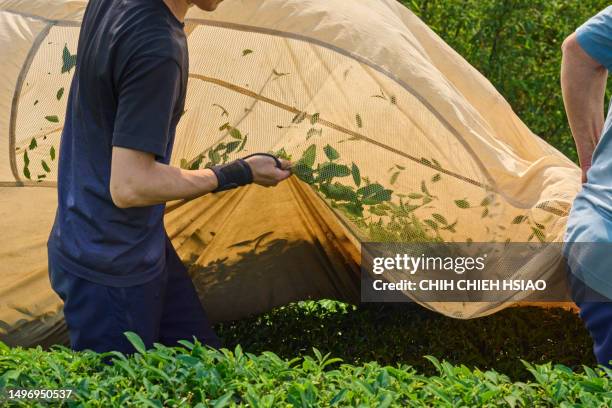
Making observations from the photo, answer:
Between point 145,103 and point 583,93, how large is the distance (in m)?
1.46

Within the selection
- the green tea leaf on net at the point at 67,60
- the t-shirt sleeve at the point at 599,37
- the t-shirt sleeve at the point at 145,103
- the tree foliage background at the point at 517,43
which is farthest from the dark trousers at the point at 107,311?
the tree foliage background at the point at 517,43

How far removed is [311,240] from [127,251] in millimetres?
1814

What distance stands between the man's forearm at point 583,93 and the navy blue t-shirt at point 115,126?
126 centimetres

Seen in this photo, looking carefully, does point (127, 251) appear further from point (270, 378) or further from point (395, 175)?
point (395, 175)

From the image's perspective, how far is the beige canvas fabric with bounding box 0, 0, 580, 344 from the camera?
12.9 feet

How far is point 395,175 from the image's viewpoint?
159 inches

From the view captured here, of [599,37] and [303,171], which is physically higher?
[599,37]

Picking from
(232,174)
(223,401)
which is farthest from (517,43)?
(223,401)

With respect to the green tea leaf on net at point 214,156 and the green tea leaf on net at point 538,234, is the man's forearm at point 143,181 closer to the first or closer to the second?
the green tea leaf on net at point 214,156

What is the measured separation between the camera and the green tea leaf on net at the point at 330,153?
4020 millimetres

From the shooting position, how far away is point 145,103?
113 inches

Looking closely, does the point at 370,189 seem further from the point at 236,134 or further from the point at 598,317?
the point at 598,317

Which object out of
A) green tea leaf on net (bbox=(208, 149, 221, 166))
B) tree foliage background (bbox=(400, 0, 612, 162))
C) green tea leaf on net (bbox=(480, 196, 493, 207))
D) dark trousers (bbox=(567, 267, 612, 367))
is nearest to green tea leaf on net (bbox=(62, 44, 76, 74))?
green tea leaf on net (bbox=(208, 149, 221, 166))

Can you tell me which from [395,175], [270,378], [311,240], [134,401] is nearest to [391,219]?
[395,175]
